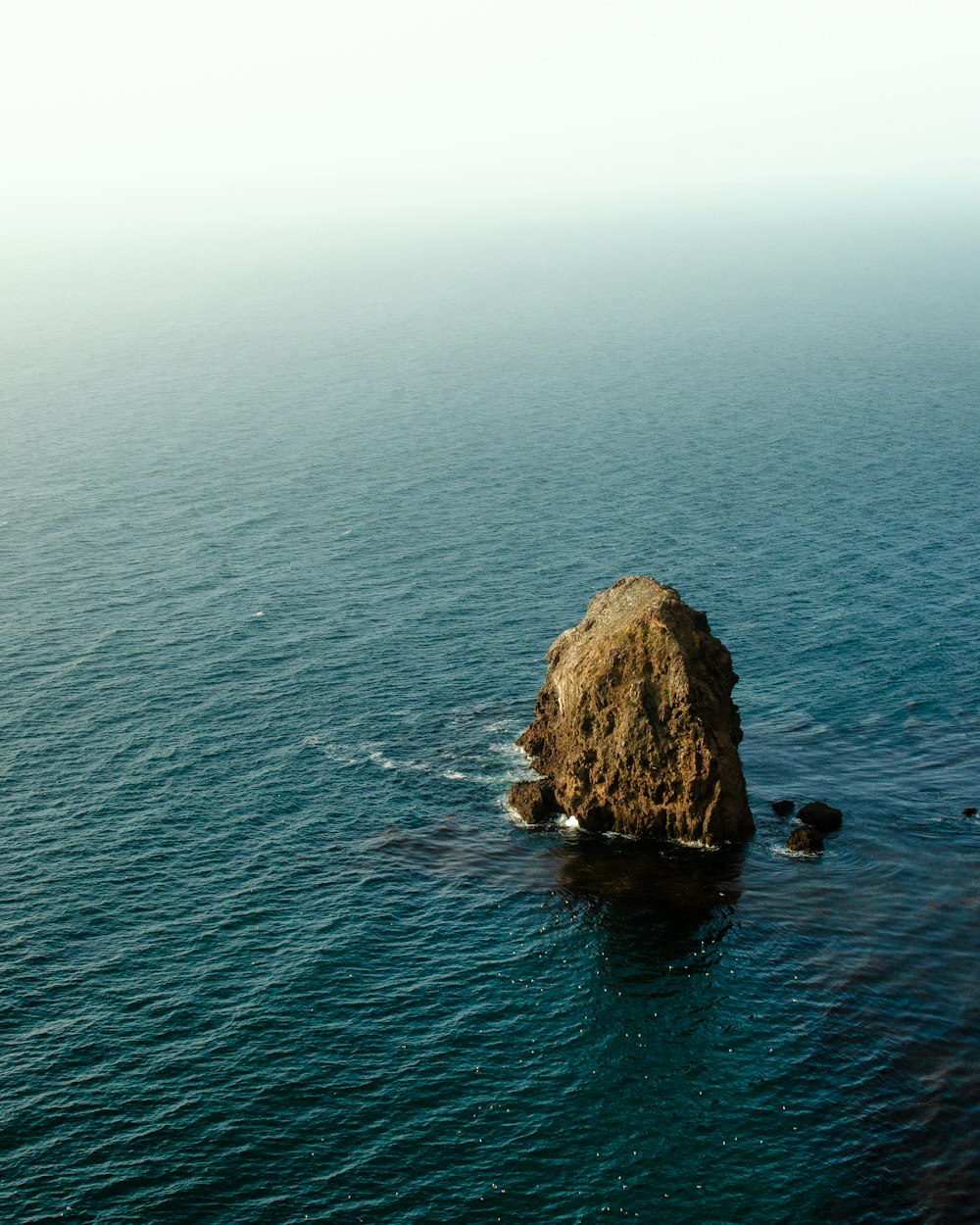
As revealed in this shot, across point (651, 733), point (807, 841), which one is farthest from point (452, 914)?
point (807, 841)

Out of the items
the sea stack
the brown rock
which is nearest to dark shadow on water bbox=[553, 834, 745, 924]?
the sea stack

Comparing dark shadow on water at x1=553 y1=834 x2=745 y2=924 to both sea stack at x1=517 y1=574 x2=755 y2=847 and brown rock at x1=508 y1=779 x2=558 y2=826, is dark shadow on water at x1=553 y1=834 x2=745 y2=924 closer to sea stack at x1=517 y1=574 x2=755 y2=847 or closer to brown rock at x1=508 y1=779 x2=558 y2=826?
sea stack at x1=517 y1=574 x2=755 y2=847

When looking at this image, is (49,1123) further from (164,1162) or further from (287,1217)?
(287,1217)

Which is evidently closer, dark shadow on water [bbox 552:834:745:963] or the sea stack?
dark shadow on water [bbox 552:834:745:963]

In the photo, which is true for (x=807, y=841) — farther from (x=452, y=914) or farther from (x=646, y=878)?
(x=452, y=914)

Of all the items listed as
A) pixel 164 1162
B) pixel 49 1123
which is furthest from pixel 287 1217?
pixel 49 1123
